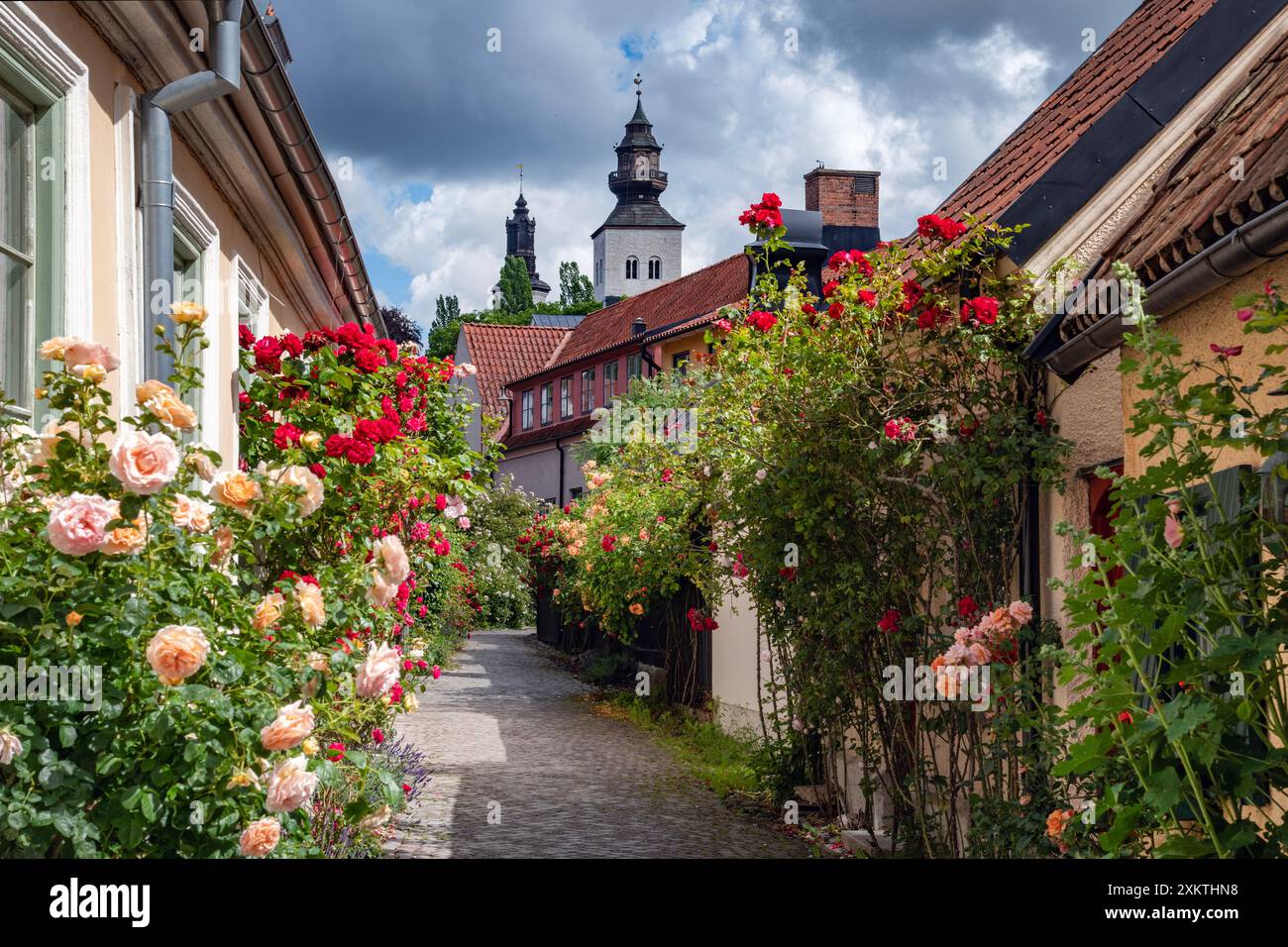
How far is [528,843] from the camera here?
7.93m

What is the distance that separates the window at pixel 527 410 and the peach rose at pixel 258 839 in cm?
3730

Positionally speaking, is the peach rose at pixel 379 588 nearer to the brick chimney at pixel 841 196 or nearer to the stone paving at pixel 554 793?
the stone paving at pixel 554 793

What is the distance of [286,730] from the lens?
10.2 feet

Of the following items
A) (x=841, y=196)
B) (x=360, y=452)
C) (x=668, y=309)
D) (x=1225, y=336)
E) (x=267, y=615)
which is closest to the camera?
(x=267, y=615)

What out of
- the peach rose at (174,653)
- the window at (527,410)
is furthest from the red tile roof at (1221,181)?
the window at (527,410)

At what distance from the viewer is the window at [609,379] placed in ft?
112

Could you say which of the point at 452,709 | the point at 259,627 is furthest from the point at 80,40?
the point at 452,709

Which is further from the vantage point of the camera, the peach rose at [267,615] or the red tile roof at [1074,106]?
the red tile roof at [1074,106]

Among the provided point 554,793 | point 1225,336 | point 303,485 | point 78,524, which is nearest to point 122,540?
point 78,524

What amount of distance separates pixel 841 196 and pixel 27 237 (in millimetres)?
14000

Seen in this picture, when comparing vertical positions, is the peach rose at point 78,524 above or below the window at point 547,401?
below

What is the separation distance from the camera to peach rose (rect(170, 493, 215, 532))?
129 inches

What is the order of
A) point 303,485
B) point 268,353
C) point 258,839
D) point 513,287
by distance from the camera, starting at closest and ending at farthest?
point 258,839, point 303,485, point 268,353, point 513,287

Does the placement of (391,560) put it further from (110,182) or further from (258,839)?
(110,182)
